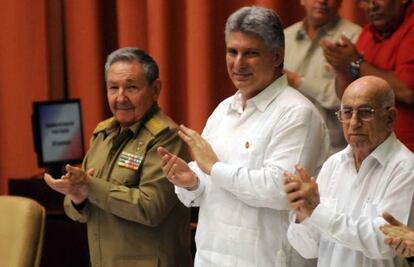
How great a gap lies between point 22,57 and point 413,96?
7.38ft

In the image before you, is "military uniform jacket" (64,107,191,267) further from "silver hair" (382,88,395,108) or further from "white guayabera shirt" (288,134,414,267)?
"silver hair" (382,88,395,108)

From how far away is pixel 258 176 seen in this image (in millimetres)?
2254

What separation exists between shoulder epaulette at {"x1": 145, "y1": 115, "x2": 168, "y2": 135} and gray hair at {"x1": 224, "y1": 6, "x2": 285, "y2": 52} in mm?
487

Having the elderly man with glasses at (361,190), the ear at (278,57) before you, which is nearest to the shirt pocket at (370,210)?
the elderly man with glasses at (361,190)

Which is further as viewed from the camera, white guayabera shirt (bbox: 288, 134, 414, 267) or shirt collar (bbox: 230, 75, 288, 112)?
shirt collar (bbox: 230, 75, 288, 112)

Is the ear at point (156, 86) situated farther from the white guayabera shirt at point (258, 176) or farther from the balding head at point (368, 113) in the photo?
the balding head at point (368, 113)

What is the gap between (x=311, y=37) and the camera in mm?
3225

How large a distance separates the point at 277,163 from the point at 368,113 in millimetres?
311

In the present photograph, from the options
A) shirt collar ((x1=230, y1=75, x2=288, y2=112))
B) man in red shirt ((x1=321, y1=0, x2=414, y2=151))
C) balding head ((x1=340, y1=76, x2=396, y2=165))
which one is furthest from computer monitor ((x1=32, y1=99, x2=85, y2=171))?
balding head ((x1=340, y1=76, x2=396, y2=165))

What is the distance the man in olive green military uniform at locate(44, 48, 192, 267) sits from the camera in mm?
2637

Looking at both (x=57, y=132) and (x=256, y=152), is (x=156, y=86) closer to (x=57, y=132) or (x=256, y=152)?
(x=256, y=152)

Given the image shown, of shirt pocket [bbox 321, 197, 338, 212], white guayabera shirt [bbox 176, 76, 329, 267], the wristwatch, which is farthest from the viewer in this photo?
the wristwatch

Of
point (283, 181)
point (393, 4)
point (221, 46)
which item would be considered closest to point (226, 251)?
point (283, 181)

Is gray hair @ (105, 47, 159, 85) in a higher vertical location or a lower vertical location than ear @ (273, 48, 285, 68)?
lower
